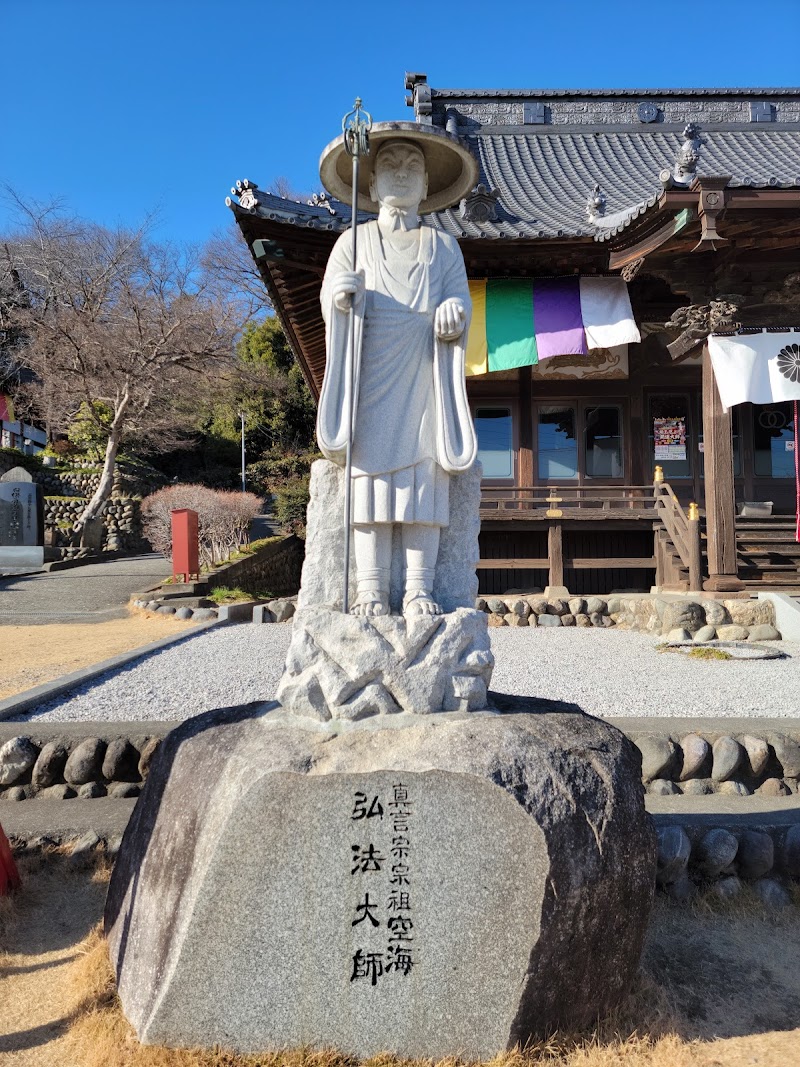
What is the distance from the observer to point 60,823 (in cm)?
374

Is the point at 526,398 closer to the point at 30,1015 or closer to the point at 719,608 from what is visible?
the point at 719,608

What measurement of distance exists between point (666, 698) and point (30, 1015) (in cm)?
459

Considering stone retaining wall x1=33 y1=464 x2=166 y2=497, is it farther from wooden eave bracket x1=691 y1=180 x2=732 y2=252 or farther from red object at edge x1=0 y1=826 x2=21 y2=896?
red object at edge x1=0 y1=826 x2=21 y2=896

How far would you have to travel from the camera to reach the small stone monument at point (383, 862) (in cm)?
212

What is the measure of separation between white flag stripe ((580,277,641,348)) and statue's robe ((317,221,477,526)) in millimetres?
7489

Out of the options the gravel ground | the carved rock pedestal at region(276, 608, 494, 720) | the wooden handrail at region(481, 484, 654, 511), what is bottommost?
the gravel ground

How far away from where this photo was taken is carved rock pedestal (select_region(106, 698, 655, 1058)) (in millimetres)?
2111

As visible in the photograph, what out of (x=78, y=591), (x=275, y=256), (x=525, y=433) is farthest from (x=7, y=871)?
(x=78, y=591)

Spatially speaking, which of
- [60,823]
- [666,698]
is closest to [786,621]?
[666,698]

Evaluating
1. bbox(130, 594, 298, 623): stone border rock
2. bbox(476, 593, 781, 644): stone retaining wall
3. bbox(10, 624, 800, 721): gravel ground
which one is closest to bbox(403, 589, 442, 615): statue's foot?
bbox(10, 624, 800, 721): gravel ground

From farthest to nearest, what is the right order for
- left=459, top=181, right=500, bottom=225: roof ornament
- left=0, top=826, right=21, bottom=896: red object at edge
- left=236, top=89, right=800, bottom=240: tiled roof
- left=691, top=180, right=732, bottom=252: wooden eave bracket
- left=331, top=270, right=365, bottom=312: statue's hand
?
1. left=236, top=89, right=800, bottom=240: tiled roof
2. left=459, top=181, right=500, bottom=225: roof ornament
3. left=691, top=180, right=732, bottom=252: wooden eave bracket
4. left=0, top=826, right=21, bottom=896: red object at edge
5. left=331, top=270, right=365, bottom=312: statue's hand

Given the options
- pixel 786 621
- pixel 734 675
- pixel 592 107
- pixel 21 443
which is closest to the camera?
pixel 734 675

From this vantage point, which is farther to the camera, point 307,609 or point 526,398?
point 526,398

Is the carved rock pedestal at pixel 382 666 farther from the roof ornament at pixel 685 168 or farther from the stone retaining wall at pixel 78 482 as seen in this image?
the stone retaining wall at pixel 78 482
